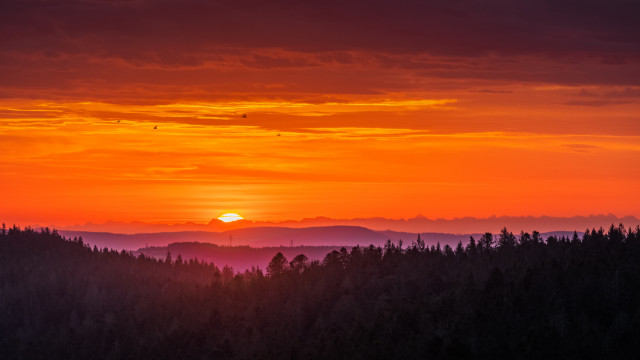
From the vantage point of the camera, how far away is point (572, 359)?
19962 cm

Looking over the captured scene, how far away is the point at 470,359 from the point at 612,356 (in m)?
29.9

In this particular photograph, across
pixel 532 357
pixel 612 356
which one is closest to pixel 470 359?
pixel 532 357

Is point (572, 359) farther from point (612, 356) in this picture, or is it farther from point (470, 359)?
point (470, 359)

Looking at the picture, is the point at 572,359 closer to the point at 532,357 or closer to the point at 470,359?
the point at 532,357

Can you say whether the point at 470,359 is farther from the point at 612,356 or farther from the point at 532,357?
the point at 612,356

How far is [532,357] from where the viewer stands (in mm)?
199750

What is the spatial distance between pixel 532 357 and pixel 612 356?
16.7 m

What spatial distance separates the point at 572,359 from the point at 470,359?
21569 millimetres

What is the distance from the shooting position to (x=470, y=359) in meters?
200

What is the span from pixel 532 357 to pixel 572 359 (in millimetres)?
8441

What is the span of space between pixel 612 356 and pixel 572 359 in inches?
328

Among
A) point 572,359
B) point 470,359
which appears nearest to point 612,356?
point 572,359

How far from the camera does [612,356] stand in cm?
19900
